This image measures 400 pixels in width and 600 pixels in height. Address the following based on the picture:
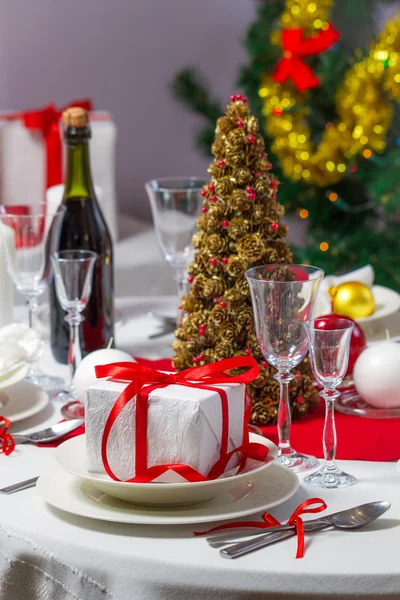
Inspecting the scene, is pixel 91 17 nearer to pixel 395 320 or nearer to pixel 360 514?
pixel 395 320

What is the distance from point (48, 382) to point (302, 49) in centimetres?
196

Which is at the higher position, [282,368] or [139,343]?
[282,368]

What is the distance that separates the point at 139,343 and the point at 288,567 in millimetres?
849

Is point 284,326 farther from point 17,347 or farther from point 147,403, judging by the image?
point 17,347

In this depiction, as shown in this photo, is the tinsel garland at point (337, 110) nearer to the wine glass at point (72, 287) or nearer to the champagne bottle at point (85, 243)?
the champagne bottle at point (85, 243)

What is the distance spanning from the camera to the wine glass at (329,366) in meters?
0.92

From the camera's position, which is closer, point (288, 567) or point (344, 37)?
point (288, 567)

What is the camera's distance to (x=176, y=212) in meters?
1.39

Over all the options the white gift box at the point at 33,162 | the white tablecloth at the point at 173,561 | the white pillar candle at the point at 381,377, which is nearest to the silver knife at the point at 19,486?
the white tablecloth at the point at 173,561

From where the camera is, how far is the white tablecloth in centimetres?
75

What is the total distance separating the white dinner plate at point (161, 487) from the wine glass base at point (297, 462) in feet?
0.30

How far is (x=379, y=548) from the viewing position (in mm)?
795

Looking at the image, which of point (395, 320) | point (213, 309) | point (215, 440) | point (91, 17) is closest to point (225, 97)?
point (91, 17)

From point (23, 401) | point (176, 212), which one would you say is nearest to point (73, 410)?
point (23, 401)
